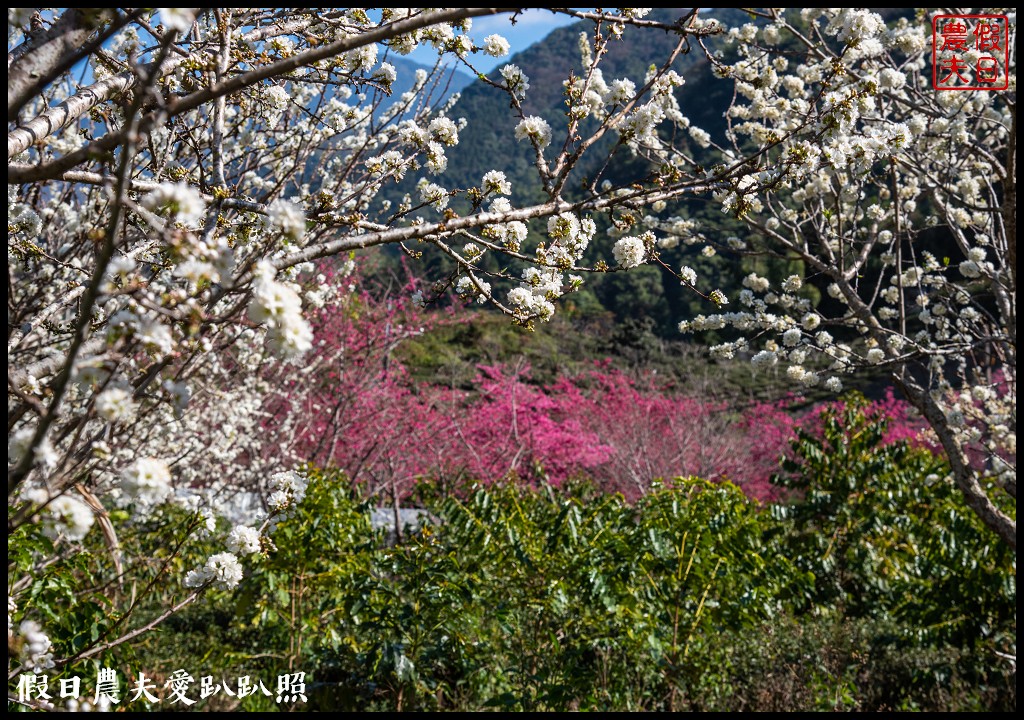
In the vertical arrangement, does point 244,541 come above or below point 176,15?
below

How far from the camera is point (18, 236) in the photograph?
2744 millimetres

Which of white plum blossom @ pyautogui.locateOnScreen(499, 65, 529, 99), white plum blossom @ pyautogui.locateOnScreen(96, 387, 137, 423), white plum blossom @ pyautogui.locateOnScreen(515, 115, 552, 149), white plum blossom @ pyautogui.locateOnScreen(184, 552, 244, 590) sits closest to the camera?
Answer: white plum blossom @ pyautogui.locateOnScreen(96, 387, 137, 423)

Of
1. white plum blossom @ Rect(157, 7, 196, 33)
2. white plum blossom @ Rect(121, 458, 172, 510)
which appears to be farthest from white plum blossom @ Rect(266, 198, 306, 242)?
white plum blossom @ Rect(121, 458, 172, 510)

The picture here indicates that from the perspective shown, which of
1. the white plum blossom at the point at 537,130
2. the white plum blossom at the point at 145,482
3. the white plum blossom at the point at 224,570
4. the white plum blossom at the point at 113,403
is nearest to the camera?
the white plum blossom at the point at 113,403

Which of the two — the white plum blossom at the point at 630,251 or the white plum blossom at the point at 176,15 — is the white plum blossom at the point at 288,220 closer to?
the white plum blossom at the point at 176,15

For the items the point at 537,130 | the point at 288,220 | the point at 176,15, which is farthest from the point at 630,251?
the point at 176,15

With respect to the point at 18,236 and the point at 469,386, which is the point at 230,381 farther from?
the point at 469,386

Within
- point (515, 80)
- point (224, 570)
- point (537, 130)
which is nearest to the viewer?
point (224, 570)

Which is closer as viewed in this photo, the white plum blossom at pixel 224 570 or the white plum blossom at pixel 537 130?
the white plum blossom at pixel 224 570

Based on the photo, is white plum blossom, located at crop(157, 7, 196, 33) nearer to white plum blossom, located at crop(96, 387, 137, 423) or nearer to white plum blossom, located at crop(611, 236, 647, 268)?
white plum blossom, located at crop(96, 387, 137, 423)

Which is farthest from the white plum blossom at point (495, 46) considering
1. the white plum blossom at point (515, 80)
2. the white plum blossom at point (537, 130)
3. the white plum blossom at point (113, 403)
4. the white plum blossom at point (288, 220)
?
the white plum blossom at point (113, 403)

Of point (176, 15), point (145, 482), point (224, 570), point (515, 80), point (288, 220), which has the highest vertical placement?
point (515, 80)

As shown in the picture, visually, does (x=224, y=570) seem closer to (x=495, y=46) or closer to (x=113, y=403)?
(x=113, y=403)

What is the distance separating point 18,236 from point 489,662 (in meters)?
2.74
